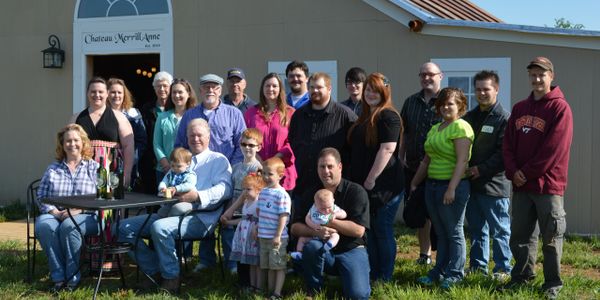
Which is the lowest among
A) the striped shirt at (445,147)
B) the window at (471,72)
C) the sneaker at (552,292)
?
the sneaker at (552,292)

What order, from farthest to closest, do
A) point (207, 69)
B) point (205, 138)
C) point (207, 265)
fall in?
point (207, 69), point (207, 265), point (205, 138)

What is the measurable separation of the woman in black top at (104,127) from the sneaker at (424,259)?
2.79 m

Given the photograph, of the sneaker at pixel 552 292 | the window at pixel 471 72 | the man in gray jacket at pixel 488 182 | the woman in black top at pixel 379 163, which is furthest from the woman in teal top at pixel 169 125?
the sneaker at pixel 552 292

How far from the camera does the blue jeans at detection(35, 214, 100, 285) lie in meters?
5.80

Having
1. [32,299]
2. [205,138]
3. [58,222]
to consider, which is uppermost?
[205,138]

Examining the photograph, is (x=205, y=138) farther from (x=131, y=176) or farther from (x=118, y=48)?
→ (x=118, y=48)

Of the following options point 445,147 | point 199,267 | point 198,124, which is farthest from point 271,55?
point 445,147

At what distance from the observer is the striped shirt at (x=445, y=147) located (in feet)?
17.8

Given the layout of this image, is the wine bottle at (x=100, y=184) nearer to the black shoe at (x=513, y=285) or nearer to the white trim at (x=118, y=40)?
the black shoe at (x=513, y=285)

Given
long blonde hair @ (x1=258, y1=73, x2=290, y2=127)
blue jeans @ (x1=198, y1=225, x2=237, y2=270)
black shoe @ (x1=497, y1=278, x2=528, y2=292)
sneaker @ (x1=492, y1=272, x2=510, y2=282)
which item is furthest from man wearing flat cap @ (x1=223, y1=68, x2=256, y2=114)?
black shoe @ (x1=497, y1=278, x2=528, y2=292)

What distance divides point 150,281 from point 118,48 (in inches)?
194

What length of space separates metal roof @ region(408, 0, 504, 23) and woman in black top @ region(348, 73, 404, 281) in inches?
151

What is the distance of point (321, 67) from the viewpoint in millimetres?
8930

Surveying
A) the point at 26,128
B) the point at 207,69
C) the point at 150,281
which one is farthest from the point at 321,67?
the point at 26,128
